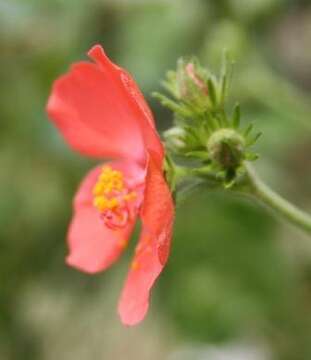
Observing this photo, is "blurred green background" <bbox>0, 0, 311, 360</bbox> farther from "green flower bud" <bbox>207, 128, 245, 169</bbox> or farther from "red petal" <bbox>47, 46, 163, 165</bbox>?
"green flower bud" <bbox>207, 128, 245, 169</bbox>

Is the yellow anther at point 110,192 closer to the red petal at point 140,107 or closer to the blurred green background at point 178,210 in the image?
the red petal at point 140,107

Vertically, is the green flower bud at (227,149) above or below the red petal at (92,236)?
above

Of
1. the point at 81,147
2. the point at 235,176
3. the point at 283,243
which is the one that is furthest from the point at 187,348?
the point at 235,176

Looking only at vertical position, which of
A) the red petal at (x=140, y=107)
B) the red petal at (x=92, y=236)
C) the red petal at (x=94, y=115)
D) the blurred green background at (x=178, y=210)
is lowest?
the blurred green background at (x=178, y=210)

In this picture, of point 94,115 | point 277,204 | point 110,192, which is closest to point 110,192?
point 110,192

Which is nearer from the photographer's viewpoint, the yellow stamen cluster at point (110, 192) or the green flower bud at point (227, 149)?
the green flower bud at point (227, 149)

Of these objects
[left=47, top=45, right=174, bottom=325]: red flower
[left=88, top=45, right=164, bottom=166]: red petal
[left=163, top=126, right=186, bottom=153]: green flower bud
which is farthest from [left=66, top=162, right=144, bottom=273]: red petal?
[left=88, top=45, right=164, bottom=166]: red petal

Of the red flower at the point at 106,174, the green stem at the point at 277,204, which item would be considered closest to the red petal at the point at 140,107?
the red flower at the point at 106,174
